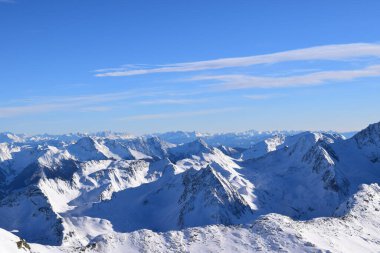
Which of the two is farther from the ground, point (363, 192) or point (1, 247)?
point (1, 247)

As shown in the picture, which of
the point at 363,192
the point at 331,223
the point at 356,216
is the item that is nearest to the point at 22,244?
the point at 331,223

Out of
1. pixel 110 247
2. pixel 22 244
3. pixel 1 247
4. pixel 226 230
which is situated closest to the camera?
pixel 1 247

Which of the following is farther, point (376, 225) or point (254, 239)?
point (376, 225)

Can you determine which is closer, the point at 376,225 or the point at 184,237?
the point at 184,237

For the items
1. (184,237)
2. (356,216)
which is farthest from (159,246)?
(356,216)

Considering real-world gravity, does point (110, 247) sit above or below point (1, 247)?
below

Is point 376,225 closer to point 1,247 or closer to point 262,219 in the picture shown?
point 262,219

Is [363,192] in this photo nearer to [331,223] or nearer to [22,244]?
[331,223]

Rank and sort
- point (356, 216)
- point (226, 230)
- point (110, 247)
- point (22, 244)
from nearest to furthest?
point (22, 244) → point (110, 247) → point (226, 230) → point (356, 216)

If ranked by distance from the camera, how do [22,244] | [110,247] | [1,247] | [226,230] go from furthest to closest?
1. [226,230]
2. [110,247]
3. [22,244]
4. [1,247]

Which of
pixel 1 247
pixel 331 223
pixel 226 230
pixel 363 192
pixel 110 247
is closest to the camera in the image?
pixel 1 247
